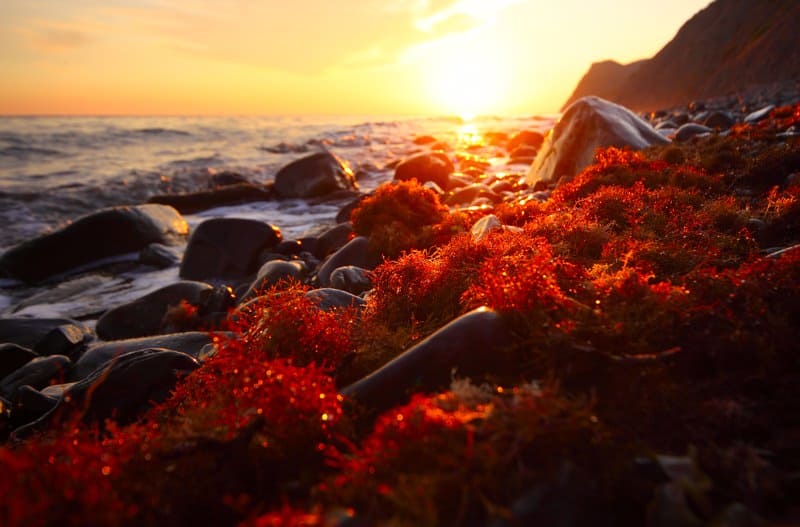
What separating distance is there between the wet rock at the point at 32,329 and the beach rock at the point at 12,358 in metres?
0.52

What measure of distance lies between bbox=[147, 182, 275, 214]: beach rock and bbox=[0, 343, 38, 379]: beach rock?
1329cm

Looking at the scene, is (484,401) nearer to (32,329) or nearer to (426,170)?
(32,329)

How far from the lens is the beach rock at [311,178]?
21281 millimetres

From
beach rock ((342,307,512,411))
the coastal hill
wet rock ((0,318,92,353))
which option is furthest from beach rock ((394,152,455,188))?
the coastal hill

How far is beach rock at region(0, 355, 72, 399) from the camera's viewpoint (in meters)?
6.56

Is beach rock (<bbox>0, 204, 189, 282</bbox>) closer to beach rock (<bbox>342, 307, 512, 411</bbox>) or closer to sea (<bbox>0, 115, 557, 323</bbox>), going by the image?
sea (<bbox>0, 115, 557, 323</bbox>)

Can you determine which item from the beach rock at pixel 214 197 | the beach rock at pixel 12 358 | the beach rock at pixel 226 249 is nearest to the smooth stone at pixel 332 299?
the beach rock at pixel 12 358

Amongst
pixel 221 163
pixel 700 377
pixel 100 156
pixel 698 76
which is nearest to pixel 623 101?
pixel 698 76

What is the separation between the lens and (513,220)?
331 inches

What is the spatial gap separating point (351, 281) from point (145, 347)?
315cm

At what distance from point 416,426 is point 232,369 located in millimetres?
1776

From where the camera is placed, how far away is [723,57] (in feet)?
213

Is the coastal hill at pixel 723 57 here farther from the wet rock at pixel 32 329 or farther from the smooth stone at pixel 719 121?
the wet rock at pixel 32 329

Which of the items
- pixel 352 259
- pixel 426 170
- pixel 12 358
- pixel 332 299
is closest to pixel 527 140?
pixel 426 170
